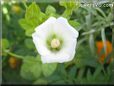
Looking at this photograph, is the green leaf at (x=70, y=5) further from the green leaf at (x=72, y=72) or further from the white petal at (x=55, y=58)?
the green leaf at (x=72, y=72)

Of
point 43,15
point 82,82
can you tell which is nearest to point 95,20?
point 82,82

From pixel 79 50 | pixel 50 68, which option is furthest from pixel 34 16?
pixel 79 50

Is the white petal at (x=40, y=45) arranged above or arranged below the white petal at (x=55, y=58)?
above

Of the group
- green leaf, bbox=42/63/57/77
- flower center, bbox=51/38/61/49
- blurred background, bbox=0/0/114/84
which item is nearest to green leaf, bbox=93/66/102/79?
blurred background, bbox=0/0/114/84

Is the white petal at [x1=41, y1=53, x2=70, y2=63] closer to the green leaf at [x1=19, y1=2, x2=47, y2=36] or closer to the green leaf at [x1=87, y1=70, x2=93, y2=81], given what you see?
the green leaf at [x1=19, y1=2, x2=47, y2=36]

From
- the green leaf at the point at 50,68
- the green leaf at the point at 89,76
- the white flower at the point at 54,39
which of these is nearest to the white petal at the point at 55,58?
the white flower at the point at 54,39

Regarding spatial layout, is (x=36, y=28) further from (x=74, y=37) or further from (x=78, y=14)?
(x=78, y=14)

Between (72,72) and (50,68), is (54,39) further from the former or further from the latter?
(72,72)
